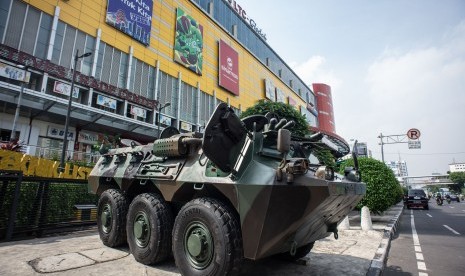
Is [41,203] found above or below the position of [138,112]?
below

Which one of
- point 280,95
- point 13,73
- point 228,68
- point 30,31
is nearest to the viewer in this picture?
point 13,73

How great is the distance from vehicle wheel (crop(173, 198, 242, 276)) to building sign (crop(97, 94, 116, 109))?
22.9 meters

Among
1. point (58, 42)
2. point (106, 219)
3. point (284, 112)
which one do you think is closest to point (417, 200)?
point (284, 112)

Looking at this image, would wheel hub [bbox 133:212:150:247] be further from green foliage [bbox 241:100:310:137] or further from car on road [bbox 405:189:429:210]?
car on road [bbox 405:189:429:210]

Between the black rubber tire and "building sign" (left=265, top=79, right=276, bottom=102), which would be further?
"building sign" (left=265, top=79, right=276, bottom=102)

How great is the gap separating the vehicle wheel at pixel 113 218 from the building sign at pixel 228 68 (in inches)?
1383

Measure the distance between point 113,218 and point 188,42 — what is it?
107 ft

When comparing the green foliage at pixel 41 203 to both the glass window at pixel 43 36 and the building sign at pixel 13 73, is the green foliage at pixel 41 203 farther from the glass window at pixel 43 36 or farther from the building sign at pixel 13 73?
the glass window at pixel 43 36

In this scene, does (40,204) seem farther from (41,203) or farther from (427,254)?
(427,254)

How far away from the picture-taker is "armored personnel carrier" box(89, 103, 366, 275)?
10.2 feet

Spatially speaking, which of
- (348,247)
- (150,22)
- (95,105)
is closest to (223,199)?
(348,247)

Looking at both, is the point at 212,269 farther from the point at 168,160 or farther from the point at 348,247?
the point at 348,247

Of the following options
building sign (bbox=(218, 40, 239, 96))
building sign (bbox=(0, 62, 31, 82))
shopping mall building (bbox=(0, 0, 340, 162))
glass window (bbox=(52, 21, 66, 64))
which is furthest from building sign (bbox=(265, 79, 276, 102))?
building sign (bbox=(0, 62, 31, 82))

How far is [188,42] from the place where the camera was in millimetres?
34875
